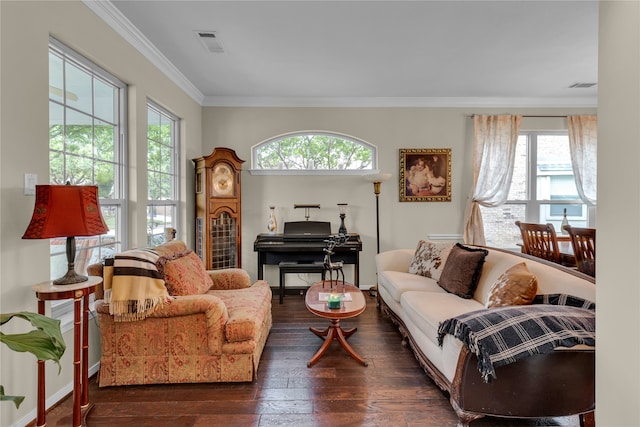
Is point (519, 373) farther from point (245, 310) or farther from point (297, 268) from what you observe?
point (297, 268)

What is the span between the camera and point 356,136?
4.40m

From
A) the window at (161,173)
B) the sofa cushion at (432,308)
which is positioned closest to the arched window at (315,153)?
the window at (161,173)

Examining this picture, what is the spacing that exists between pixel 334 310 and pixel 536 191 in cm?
377

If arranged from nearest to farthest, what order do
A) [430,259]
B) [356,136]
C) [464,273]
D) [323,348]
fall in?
[323,348], [464,273], [430,259], [356,136]

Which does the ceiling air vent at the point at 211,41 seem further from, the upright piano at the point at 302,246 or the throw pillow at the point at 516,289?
the throw pillow at the point at 516,289

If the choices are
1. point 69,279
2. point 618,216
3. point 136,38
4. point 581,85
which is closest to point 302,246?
point 69,279

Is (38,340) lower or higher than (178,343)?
higher

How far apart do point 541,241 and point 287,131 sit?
3286mm

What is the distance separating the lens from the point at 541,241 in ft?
11.0

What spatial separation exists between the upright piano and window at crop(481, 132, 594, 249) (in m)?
1.98

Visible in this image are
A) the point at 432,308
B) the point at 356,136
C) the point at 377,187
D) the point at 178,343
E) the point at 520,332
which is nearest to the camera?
the point at 520,332

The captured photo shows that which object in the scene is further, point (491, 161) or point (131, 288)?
point (491, 161)

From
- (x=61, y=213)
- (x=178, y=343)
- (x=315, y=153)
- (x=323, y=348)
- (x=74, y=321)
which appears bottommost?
(x=323, y=348)

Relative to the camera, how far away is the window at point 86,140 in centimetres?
205
